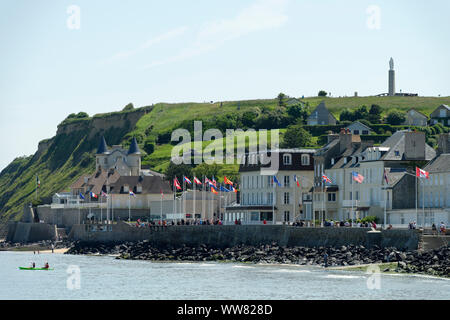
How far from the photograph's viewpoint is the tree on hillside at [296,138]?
6924 inches

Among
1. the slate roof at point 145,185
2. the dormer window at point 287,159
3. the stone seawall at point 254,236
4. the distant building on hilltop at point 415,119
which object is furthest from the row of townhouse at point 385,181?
the distant building on hilltop at point 415,119

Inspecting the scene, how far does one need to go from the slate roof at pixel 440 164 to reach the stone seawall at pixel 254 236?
1316cm

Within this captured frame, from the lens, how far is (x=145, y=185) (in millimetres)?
152250

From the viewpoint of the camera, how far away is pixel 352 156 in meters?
112

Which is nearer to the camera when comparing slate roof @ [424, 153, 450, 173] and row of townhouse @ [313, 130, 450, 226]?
slate roof @ [424, 153, 450, 173]

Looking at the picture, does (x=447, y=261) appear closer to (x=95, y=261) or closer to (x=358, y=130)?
(x=95, y=261)

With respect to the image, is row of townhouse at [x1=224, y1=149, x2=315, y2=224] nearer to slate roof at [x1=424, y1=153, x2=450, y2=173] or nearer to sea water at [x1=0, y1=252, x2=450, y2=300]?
slate roof at [x1=424, y1=153, x2=450, y2=173]

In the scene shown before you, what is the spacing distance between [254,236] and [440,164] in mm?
20179

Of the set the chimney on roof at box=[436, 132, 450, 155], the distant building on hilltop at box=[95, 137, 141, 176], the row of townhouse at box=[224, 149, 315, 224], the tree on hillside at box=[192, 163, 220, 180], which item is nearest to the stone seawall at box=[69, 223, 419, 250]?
the row of townhouse at box=[224, 149, 315, 224]

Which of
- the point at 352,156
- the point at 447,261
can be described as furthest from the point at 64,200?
the point at 447,261

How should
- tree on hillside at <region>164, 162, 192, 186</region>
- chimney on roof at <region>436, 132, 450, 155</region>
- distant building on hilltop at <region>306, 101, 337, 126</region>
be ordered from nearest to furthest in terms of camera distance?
chimney on roof at <region>436, 132, 450, 155</region> → tree on hillside at <region>164, 162, 192, 186</region> → distant building on hilltop at <region>306, 101, 337, 126</region>

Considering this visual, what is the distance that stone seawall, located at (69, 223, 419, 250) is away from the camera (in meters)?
85.9

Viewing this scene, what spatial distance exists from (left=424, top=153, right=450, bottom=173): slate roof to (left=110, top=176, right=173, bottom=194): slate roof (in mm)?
58697
